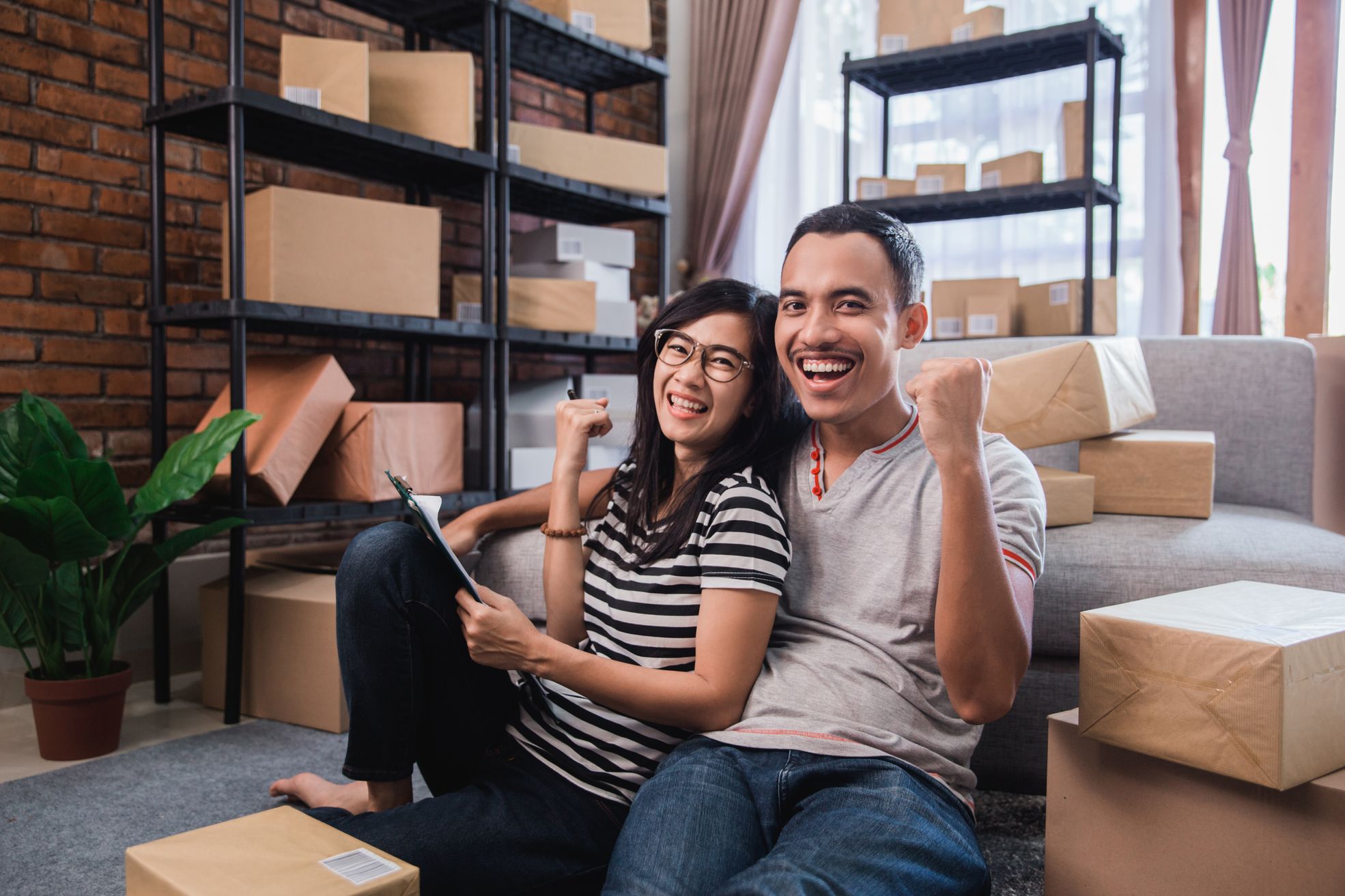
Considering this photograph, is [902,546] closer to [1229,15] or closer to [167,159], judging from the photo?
[167,159]

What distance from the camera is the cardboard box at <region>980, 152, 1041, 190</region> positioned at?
119 inches

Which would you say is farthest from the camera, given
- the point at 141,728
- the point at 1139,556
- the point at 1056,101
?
the point at 1056,101

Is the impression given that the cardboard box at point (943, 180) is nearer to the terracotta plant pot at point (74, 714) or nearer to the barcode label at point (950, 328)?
the barcode label at point (950, 328)

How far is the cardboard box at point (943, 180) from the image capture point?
123 inches

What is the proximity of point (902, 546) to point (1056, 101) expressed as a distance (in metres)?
2.76

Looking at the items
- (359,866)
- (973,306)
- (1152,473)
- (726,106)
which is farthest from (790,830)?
(726,106)

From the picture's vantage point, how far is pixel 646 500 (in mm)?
1257

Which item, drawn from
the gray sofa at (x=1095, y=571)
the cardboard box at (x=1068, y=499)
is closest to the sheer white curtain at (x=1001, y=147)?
the gray sofa at (x=1095, y=571)

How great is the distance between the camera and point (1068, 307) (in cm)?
288

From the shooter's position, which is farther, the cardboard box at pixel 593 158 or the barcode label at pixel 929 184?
the barcode label at pixel 929 184

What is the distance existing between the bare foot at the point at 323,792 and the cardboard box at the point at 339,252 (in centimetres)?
101

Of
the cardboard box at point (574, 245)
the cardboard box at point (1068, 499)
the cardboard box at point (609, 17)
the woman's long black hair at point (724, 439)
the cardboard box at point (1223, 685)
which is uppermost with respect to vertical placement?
the cardboard box at point (609, 17)

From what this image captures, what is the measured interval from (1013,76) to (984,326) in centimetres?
95

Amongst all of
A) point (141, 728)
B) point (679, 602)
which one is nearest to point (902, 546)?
point (679, 602)
